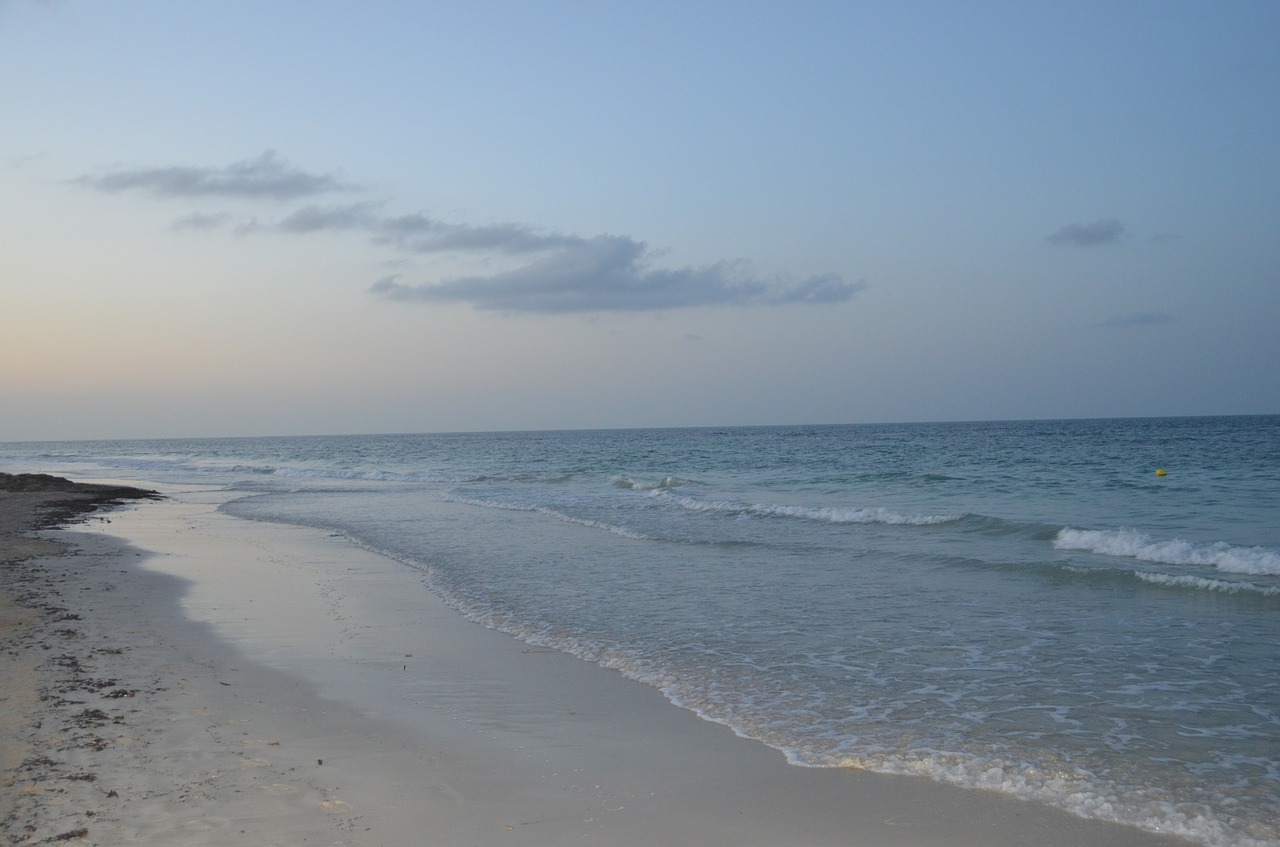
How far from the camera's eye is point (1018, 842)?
457 cm

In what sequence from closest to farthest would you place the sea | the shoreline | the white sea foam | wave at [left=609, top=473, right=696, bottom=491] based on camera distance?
the shoreline < the sea < the white sea foam < wave at [left=609, top=473, right=696, bottom=491]

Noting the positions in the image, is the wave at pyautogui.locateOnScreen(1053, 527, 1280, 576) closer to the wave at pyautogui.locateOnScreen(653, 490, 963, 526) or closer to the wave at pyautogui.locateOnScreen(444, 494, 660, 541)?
the wave at pyautogui.locateOnScreen(653, 490, 963, 526)

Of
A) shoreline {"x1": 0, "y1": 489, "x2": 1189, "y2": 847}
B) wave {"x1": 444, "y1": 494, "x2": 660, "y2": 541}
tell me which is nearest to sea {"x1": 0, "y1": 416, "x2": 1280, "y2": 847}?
wave {"x1": 444, "y1": 494, "x2": 660, "y2": 541}

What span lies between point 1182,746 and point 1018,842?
2295 mm

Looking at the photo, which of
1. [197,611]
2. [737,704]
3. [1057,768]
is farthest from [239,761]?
[197,611]

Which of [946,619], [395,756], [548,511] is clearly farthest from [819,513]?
[395,756]

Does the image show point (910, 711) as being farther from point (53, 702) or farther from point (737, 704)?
point (53, 702)

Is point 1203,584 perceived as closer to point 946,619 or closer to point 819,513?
point 946,619

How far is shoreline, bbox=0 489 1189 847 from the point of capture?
15.3 feet

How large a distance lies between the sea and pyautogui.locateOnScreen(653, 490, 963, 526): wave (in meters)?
0.13

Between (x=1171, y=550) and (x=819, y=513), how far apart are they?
8.77 m

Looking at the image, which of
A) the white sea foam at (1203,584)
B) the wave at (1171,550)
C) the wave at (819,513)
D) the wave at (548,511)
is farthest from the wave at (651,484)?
the white sea foam at (1203,584)

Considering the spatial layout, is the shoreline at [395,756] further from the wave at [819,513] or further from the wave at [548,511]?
the wave at [819,513]

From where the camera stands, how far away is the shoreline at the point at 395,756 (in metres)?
4.66
